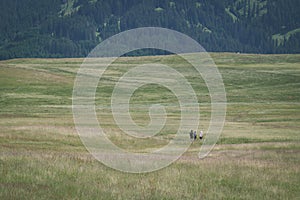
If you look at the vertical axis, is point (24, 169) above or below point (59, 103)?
above

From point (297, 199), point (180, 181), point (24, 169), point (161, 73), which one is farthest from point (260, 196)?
point (161, 73)

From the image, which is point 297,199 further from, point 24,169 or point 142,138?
point 142,138

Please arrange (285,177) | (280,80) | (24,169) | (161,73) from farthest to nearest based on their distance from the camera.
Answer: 1. (161,73)
2. (280,80)
3. (285,177)
4. (24,169)

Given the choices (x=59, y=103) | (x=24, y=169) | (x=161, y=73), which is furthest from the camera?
(x=161, y=73)

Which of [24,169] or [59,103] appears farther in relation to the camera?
[59,103]

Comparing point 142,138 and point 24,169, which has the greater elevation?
point 24,169

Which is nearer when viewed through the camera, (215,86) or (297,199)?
(297,199)

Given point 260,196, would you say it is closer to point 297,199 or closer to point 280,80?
point 297,199

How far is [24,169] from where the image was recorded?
656 inches

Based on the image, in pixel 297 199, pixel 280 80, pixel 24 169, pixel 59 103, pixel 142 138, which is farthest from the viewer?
pixel 280 80

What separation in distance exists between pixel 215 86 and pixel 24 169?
405ft

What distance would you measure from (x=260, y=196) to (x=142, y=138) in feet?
85.5

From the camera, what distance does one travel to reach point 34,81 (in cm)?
13375

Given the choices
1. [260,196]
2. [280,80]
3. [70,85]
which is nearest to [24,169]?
[260,196]
